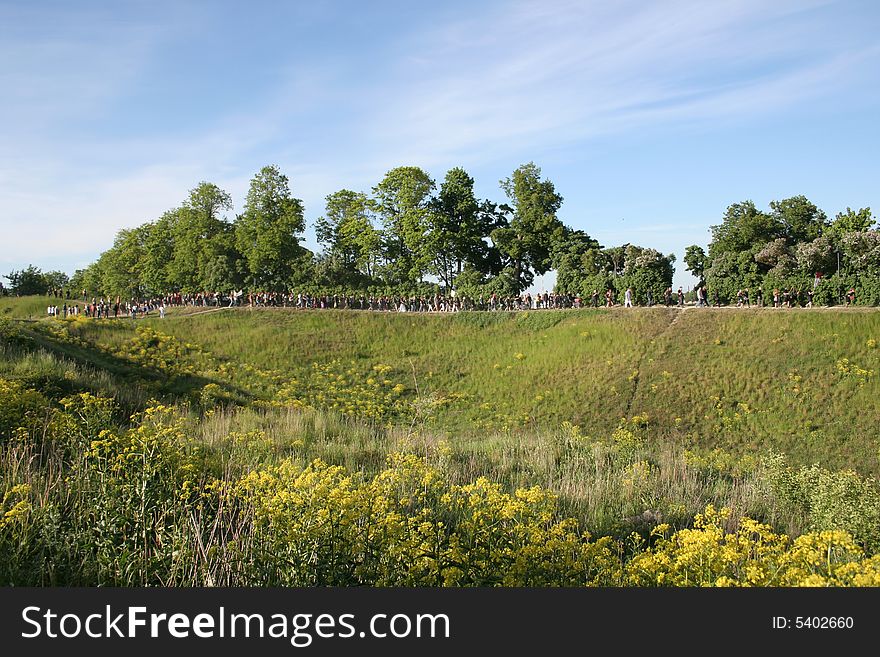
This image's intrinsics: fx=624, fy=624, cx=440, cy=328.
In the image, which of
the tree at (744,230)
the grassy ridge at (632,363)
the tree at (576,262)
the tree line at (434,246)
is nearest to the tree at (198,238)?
the tree line at (434,246)

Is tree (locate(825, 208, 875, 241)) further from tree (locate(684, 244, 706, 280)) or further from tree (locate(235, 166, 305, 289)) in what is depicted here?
tree (locate(235, 166, 305, 289))

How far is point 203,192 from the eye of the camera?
207 ft

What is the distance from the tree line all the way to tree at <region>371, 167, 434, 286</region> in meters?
0.10

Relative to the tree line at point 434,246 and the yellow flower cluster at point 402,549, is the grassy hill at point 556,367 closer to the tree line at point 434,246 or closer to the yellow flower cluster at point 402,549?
the tree line at point 434,246

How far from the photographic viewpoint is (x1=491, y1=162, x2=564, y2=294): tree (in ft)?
176

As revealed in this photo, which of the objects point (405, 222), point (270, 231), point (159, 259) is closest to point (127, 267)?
point (159, 259)

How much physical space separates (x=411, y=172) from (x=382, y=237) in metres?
6.38

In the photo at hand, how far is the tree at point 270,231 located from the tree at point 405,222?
7964mm

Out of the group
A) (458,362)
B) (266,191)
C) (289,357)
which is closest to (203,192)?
(266,191)

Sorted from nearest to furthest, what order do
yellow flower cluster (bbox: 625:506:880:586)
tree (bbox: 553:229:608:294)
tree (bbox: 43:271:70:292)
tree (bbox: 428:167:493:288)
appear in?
yellow flower cluster (bbox: 625:506:880:586)
tree (bbox: 553:229:608:294)
tree (bbox: 428:167:493:288)
tree (bbox: 43:271:70:292)

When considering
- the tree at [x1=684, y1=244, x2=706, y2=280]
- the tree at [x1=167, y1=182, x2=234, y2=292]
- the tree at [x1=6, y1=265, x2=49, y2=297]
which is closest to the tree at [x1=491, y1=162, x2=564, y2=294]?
the tree at [x1=684, y1=244, x2=706, y2=280]

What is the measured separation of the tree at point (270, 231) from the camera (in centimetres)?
5644

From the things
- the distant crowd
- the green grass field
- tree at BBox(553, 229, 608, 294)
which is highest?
tree at BBox(553, 229, 608, 294)

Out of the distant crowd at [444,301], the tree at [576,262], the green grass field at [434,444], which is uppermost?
the tree at [576,262]
